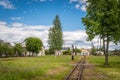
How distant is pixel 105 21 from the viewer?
133ft

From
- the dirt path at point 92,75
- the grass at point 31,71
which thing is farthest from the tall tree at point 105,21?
the dirt path at point 92,75

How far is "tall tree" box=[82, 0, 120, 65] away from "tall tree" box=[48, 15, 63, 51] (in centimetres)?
8802

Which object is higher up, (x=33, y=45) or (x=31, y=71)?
(x=33, y=45)

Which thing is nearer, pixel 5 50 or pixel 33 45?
pixel 5 50

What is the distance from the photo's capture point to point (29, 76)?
2258cm

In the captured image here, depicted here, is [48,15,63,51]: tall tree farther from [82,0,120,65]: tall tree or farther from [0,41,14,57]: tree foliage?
[82,0,120,65]: tall tree

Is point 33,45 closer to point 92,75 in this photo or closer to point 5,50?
point 5,50

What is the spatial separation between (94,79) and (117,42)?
71.4 feet

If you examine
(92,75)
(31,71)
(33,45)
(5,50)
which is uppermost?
(33,45)

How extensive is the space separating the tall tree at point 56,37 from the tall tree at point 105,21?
8802cm

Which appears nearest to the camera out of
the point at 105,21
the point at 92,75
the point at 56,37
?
the point at 92,75

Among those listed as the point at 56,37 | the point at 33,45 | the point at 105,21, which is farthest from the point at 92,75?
the point at 33,45

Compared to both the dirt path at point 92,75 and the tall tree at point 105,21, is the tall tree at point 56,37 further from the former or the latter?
the dirt path at point 92,75

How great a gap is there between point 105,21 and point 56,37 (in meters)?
91.1
